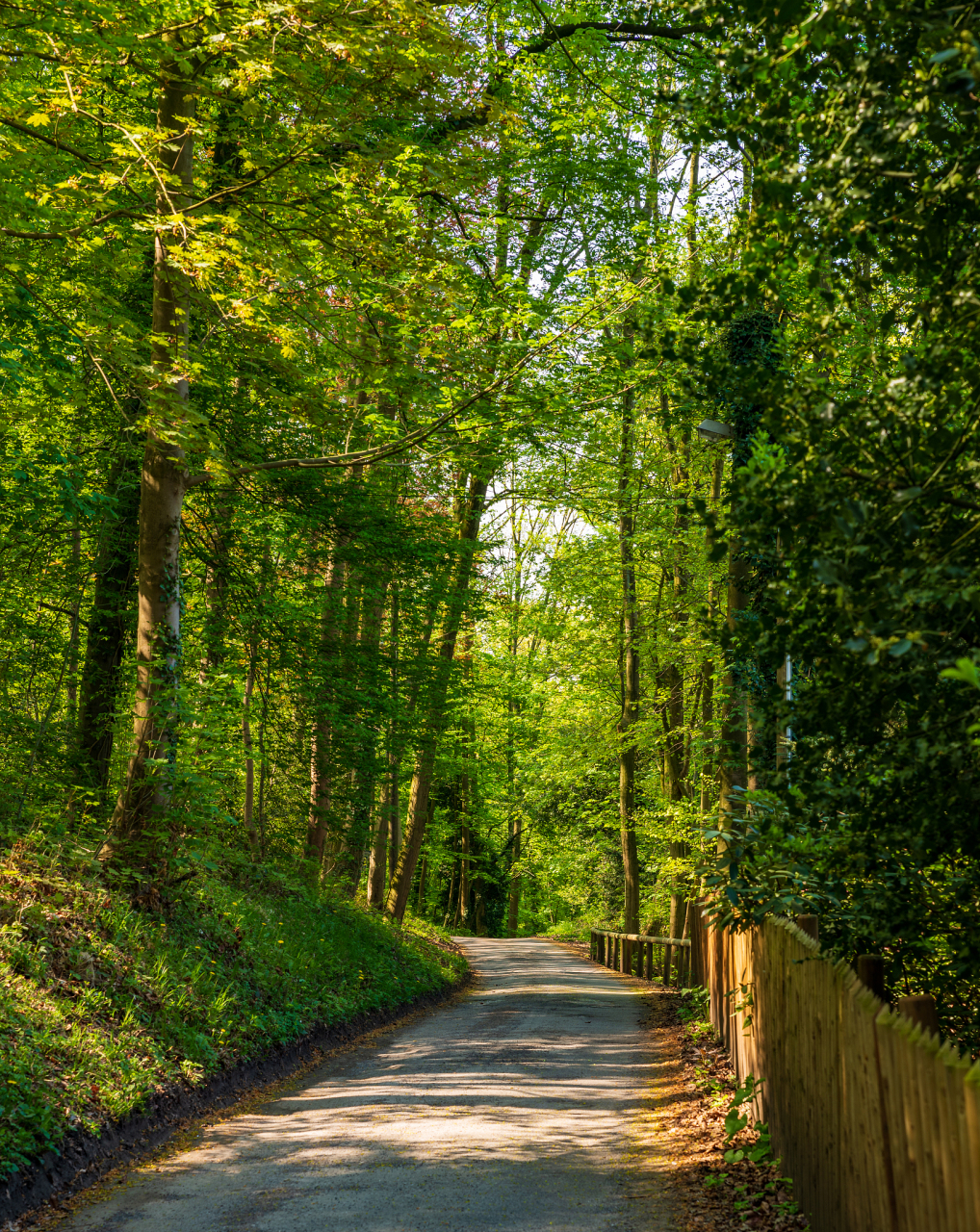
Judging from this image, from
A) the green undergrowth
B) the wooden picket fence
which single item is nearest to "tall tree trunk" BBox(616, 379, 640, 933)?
the green undergrowth

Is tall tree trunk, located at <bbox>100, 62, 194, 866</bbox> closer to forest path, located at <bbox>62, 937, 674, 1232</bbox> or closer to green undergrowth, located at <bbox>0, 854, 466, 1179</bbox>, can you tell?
green undergrowth, located at <bbox>0, 854, 466, 1179</bbox>

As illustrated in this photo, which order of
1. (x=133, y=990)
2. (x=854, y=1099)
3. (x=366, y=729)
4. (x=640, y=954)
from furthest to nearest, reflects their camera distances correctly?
1. (x=640, y=954)
2. (x=366, y=729)
3. (x=133, y=990)
4. (x=854, y=1099)

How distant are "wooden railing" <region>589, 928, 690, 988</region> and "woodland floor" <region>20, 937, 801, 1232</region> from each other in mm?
6466

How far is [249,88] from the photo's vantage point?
8.62 meters

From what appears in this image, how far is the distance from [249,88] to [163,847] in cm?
713

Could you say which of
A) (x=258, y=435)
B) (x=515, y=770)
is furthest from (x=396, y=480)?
(x=515, y=770)

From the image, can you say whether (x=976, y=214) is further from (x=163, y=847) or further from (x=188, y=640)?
(x=188, y=640)

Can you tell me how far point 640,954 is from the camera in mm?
22766

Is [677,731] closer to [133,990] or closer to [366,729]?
[366,729]

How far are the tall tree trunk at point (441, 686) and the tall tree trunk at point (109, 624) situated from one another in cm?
551

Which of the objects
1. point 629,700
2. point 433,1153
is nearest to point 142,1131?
point 433,1153

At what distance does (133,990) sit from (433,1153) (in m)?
2.94

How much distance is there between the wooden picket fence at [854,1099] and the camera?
2939 millimetres

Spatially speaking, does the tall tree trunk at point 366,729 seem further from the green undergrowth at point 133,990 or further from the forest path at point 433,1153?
the forest path at point 433,1153
